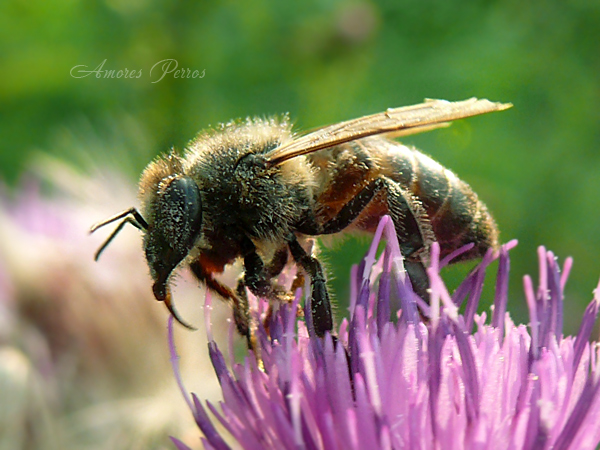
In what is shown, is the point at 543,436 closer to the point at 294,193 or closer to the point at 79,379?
the point at 294,193

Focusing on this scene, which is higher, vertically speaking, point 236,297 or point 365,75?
point 365,75

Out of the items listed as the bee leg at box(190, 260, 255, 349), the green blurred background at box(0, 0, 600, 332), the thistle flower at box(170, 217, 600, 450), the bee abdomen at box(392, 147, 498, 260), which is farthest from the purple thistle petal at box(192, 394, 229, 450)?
the green blurred background at box(0, 0, 600, 332)

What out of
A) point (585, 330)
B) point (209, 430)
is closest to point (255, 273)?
point (209, 430)

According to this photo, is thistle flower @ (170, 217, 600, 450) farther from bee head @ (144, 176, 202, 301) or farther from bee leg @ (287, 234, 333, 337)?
bee head @ (144, 176, 202, 301)

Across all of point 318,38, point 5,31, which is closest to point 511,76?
point 318,38

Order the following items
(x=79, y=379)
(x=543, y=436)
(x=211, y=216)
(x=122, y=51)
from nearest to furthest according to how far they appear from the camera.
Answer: (x=543, y=436), (x=211, y=216), (x=79, y=379), (x=122, y=51)

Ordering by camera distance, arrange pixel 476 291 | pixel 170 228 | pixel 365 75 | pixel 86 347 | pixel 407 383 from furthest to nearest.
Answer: pixel 365 75 < pixel 86 347 < pixel 476 291 < pixel 170 228 < pixel 407 383

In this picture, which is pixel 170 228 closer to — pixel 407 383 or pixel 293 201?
pixel 293 201

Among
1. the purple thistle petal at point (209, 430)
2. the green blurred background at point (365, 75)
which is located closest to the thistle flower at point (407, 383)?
the purple thistle petal at point (209, 430)
